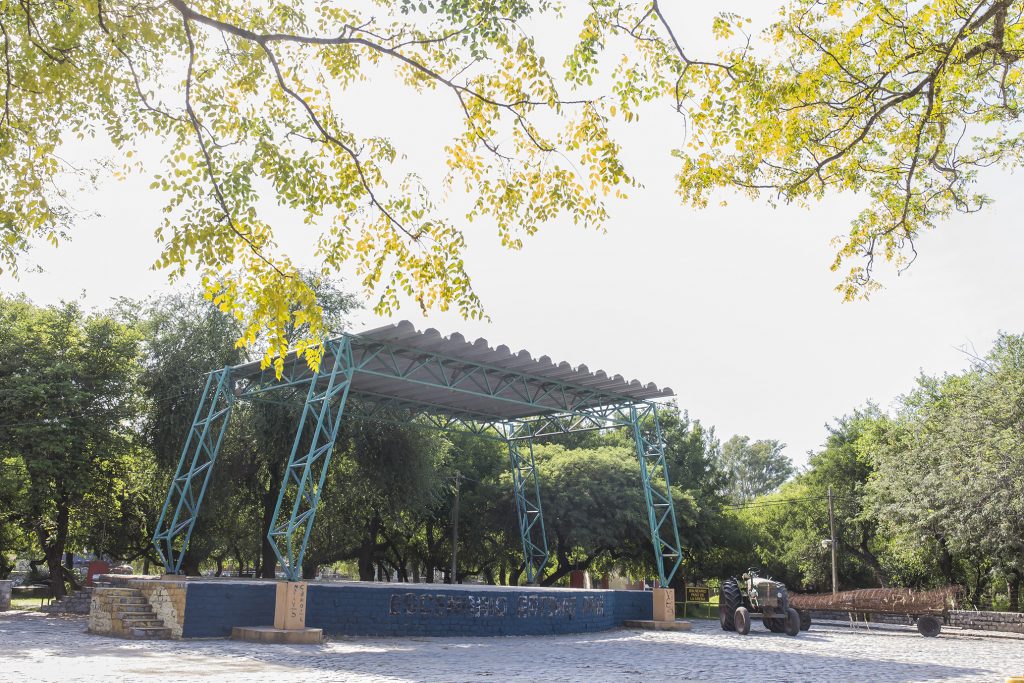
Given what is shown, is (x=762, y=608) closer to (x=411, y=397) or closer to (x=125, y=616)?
(x=411, y=397)

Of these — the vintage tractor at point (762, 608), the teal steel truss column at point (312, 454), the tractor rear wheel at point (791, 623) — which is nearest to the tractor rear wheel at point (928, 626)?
the vintage tractor at point (762, 608)

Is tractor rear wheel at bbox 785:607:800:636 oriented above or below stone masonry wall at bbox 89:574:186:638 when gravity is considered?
below

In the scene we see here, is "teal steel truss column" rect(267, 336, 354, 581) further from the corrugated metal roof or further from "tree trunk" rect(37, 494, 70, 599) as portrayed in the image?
"tree trunk" rect(37, 494, 70, 599)

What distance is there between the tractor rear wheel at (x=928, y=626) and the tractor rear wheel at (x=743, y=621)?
5.45 meters

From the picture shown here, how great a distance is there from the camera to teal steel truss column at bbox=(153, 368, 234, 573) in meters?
19.2

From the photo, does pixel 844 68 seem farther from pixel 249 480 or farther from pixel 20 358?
pixel 20 358

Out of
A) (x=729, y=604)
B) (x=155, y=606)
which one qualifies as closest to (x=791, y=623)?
(x=729, y=604)

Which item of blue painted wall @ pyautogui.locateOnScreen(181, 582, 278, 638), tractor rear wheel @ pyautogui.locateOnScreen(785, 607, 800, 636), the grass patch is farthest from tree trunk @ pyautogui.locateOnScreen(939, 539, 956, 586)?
the grass patch

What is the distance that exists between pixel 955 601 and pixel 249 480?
23.4 metres

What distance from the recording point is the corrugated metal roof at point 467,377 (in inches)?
698

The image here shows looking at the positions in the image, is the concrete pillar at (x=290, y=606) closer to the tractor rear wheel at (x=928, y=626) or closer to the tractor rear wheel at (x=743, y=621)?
the tractor rear wheel at (x=743, y=621)

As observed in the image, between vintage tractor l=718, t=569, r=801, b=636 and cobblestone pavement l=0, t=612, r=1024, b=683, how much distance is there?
1.55m

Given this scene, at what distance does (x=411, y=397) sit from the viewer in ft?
73.6

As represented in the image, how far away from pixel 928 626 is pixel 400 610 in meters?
14.9
